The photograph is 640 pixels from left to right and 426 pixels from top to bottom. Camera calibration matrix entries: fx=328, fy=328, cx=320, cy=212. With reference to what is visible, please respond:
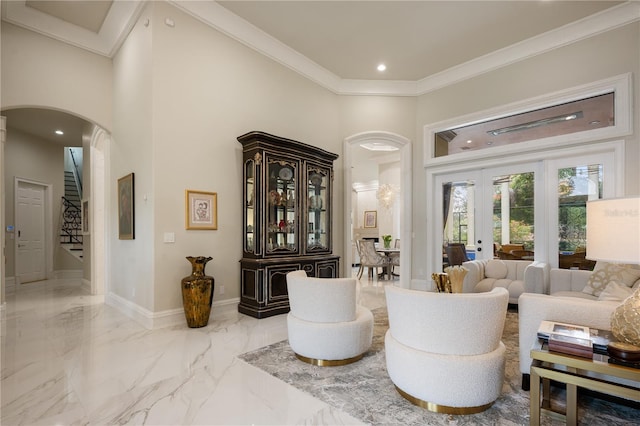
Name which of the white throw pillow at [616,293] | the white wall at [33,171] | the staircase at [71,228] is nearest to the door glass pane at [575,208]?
the white throw pillow at [616,293]

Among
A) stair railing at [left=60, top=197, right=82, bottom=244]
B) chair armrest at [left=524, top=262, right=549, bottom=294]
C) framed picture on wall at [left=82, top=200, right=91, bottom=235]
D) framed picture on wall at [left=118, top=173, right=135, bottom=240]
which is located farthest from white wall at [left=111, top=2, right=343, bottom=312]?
stair railing at [left=60, top=197, right=82, bottom=244]

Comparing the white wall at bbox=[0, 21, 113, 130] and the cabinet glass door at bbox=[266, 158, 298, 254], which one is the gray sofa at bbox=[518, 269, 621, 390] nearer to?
the cabinet glass door at bbox=[266, 158, 298, 254]

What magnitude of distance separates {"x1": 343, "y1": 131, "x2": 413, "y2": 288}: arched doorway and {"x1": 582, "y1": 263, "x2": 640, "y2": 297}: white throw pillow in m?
2.98

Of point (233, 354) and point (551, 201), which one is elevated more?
point (551, 201)

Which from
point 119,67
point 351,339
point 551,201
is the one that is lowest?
point 351,339

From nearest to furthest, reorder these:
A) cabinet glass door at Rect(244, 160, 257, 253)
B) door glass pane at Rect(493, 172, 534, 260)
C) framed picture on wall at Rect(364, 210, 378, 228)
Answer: cabinet glass door at Rect(244, 160, 257, 253) < door glass pane at Rect(493, 172, 534, 260) < framed picture on wall at Rect(364, 210, 378, 228)

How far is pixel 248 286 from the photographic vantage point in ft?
14.9

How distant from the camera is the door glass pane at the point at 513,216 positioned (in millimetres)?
5266

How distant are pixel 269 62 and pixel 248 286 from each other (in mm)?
3516

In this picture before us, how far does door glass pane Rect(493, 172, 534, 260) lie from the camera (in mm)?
5266

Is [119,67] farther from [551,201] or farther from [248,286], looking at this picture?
[551,201]

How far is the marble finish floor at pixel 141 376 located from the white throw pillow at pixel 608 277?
11.3 ft

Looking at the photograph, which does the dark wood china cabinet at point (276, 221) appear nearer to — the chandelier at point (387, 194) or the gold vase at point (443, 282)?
the gold vase at point (443, 282)

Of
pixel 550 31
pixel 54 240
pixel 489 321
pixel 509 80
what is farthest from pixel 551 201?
pixel 54 240
